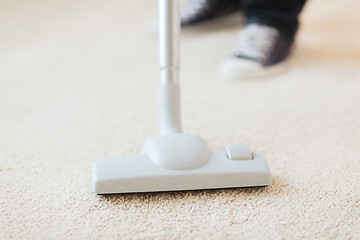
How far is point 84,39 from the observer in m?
1.45

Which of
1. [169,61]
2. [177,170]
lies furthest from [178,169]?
[169,61]

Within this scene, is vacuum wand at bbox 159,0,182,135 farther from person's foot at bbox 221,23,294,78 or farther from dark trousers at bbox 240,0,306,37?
dark trousers at bbox 240,0,306,37

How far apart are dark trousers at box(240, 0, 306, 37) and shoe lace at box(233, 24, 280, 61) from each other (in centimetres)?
3

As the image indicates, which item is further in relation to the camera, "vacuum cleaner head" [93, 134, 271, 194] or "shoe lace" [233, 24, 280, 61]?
"shoe lace" [233, 24, 280, 61]

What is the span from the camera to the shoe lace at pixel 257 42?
1172mm

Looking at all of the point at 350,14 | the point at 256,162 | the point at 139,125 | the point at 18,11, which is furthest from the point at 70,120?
the point at 350,14

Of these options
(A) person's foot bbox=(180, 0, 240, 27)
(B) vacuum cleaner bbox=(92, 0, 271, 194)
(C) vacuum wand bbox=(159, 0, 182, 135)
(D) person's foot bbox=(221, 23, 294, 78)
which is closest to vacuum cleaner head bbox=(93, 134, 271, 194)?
(B) vacuum cleaner bbox=(92, 0, 271, 194)

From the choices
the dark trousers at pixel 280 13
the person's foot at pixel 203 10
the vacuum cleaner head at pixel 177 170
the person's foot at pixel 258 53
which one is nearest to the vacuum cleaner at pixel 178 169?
the vacuum cleaner head at pixel 177 170

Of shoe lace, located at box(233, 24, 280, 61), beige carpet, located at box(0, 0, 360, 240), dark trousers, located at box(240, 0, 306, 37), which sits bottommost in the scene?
beige carpet, located at box(0, 0, 360, 240)

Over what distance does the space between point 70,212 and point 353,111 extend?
0.66m

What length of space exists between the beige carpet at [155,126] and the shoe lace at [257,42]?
3.4 inches

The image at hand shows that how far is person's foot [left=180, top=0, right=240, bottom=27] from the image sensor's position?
4.96ft

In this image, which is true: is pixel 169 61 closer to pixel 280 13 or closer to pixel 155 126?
pixel 155 126

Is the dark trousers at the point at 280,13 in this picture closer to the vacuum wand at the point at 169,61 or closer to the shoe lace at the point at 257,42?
the shoe lace at the point at 257,42
